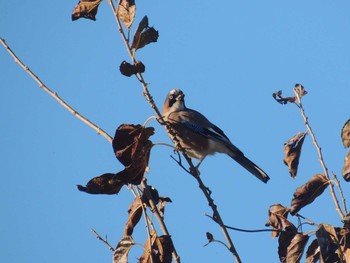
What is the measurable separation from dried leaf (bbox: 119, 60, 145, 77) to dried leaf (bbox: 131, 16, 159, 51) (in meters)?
0.18

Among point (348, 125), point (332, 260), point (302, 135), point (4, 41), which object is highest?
point (4, 41)

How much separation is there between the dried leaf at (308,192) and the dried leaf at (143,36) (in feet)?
3.62

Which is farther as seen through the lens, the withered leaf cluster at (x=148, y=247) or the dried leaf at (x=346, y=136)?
the dried leaf at (x=346, y=136)

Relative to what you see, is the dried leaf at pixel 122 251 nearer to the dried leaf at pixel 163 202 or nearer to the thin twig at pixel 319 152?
the dried leaf at pixel 163 202

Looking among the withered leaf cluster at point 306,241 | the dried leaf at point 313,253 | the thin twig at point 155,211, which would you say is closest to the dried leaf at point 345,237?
the withered leaf cluster at point 306,241

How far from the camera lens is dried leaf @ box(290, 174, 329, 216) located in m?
3.33

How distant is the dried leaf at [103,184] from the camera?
3094mm

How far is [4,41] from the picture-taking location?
130 inches

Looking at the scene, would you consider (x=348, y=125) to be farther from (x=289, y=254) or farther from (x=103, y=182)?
Result: (x=103, y=182)

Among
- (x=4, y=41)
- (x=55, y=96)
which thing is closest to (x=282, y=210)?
(x=55, y=96)

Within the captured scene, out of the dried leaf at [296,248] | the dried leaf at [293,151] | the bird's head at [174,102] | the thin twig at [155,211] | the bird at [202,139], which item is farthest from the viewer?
the bird's head at [174,102]

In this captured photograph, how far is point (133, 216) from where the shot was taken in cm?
321

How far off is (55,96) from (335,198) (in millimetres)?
1514

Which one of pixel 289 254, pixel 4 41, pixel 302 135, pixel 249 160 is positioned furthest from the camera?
pixel 249 160
